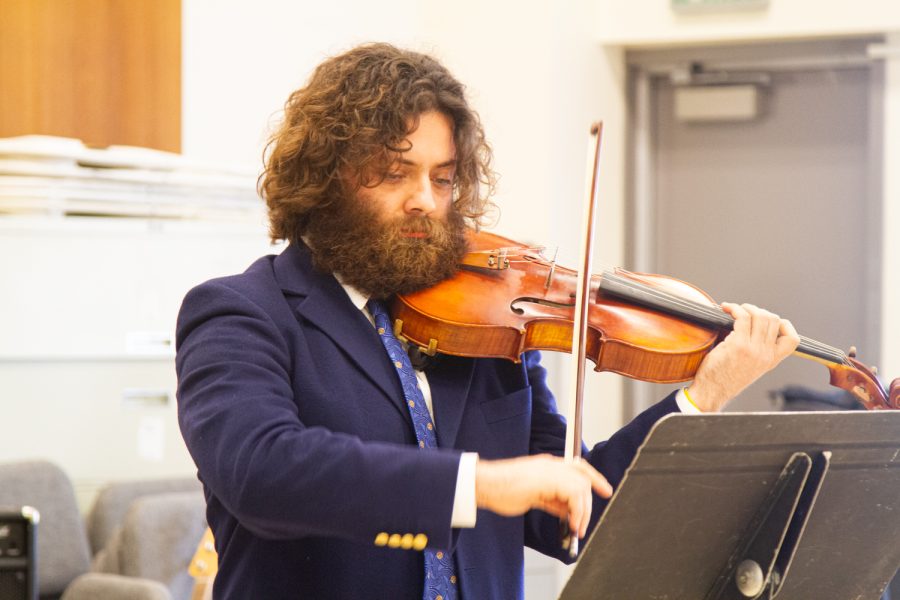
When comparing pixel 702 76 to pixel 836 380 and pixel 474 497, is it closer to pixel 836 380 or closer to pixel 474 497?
pixel 836 380

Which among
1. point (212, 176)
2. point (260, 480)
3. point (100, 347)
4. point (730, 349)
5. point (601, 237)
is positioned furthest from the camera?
point (601, 237)

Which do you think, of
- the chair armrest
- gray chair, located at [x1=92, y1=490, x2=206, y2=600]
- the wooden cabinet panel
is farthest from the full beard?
the wooden cabinet panel

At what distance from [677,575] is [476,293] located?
0.52 metres

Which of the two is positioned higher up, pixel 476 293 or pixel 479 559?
pixel 476 293

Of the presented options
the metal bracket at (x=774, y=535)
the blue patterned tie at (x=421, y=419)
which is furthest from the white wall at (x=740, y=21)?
the metal bracket at (x=774, y=535)

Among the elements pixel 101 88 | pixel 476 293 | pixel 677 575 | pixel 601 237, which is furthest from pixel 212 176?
pixel 677 575

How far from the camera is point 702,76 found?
459cm

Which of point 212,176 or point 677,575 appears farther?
point 212,176

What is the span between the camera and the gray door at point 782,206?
4.43m

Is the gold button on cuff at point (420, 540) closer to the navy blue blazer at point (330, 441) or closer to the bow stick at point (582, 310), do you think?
the navy blue blazer at point (330, 441)

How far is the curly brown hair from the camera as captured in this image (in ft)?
5.56

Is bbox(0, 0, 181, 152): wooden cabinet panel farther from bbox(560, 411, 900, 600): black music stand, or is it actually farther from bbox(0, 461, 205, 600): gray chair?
bbox(560, 411, 900, 600): black music stand

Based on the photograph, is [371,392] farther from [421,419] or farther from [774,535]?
[774,535]

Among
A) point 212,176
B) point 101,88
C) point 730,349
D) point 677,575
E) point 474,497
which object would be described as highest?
point 101,88
